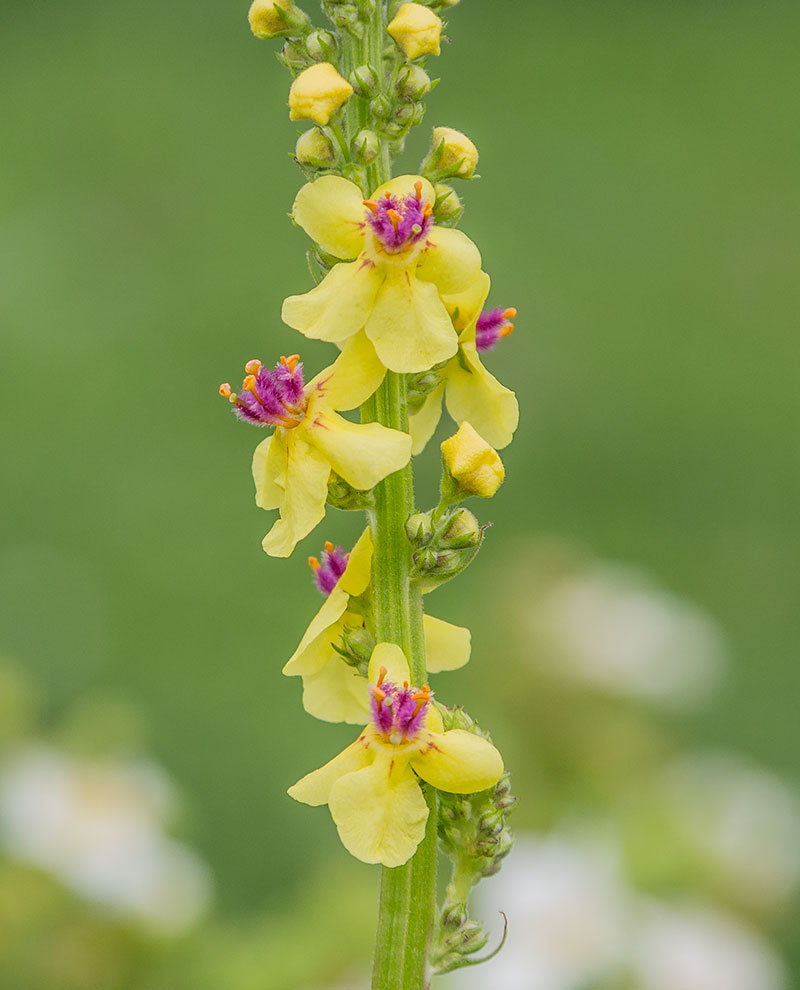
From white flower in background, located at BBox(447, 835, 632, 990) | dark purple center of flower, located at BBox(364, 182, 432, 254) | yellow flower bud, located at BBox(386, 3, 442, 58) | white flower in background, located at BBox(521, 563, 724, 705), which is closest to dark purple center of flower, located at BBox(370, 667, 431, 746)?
dark purple center of flower, located at BBox(364, 182, 432, 254)

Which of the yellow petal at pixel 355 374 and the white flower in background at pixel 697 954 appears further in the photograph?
the white flower in background at pixel 697 954

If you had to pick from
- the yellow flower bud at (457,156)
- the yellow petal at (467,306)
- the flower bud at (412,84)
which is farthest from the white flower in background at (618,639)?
the flower bud at (412,84)

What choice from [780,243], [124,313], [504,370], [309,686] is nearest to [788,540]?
[504,370]

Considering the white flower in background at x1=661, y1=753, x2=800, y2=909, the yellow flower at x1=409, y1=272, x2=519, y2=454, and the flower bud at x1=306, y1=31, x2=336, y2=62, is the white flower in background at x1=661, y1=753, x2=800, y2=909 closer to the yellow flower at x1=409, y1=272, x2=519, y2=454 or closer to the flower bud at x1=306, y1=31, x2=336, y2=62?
the yellow flower at x1=409, y1=272, x2=519, y2=454

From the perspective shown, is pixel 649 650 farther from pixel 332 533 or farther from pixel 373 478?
pixel 373 478

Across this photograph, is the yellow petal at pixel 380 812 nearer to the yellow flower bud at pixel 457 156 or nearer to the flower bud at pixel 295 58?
the yellow flower bud at pixel 457 156

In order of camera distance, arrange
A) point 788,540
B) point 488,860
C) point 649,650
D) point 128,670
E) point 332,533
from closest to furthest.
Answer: point 488,860 < point 649,650 < point 128,670 < point 332,533 < point 788,540

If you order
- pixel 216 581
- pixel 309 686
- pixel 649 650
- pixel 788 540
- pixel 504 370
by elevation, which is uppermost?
pixel 504 370
